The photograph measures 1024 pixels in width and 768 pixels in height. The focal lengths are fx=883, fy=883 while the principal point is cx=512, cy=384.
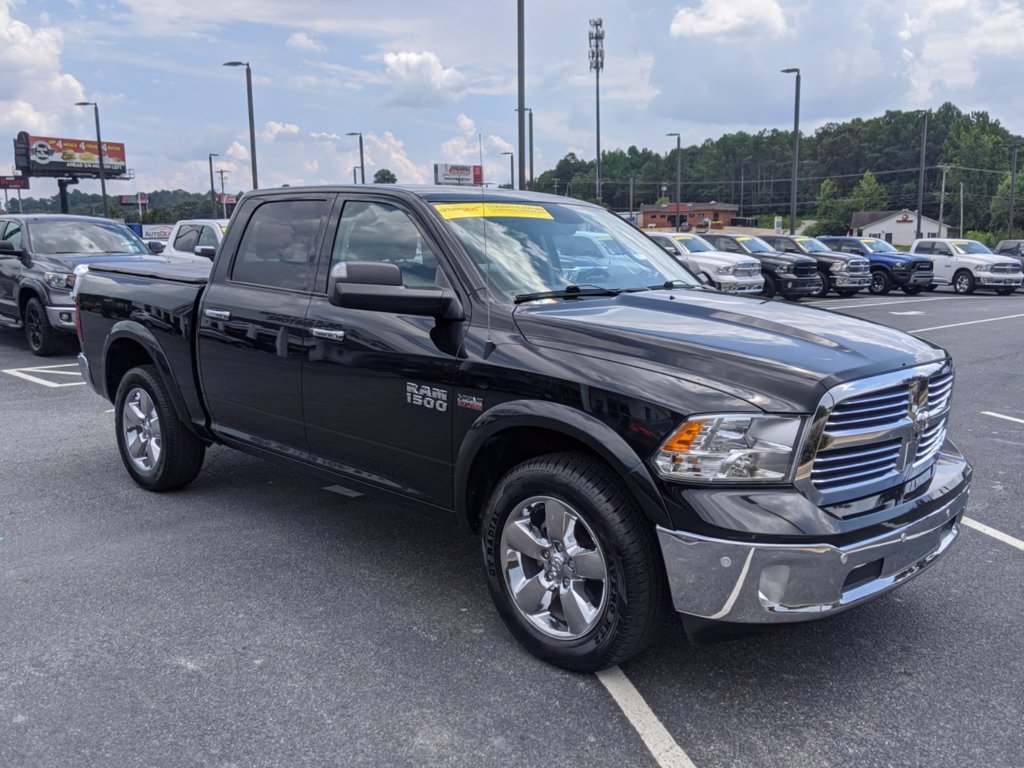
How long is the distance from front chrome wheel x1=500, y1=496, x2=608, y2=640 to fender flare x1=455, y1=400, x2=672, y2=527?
0.27 m

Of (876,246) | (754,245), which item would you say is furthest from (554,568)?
(876,246)

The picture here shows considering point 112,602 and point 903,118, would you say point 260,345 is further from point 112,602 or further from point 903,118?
point 903,118

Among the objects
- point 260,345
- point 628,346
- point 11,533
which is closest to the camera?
point 628,346

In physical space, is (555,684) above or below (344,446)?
below

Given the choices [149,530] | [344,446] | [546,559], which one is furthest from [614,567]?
[149,530]

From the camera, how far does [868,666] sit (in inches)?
135

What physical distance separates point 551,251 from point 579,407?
122 cm

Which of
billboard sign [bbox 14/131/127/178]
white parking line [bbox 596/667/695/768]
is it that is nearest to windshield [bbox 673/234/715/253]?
white parking line [bbox 596/667/695/768]

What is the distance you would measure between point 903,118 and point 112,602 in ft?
467

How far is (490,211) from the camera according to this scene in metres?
4.19

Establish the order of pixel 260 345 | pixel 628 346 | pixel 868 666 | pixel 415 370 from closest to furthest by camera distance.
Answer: pixel 628 346
pixel 868 666
pixel 415 370
pixel 260 345

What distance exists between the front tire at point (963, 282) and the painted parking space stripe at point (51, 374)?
2613 cm

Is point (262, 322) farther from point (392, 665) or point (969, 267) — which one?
point (969, 267)

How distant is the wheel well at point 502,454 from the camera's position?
344 cm
